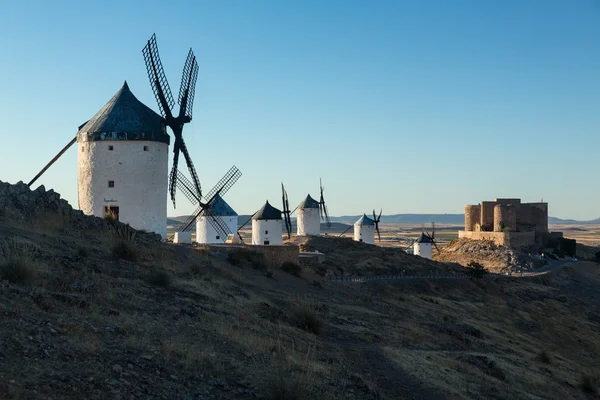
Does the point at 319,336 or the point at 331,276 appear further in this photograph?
the point at 331,276

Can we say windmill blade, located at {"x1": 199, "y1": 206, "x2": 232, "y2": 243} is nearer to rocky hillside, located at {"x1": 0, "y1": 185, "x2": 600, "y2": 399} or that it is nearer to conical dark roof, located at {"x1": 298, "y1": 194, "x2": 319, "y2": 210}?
rocky hillside, located at {"x1": 0, "y1": 185, "x2": 600, "y2": 399}

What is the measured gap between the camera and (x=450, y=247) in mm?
57406

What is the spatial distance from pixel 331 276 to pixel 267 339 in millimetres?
19221

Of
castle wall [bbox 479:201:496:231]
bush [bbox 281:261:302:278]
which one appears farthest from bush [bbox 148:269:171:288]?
castle wall [bbox 479:201:496:231]

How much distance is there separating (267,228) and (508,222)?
23553 millimetres

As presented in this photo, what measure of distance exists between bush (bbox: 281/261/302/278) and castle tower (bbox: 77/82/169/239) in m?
4.73

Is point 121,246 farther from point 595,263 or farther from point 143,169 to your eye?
point 595,263

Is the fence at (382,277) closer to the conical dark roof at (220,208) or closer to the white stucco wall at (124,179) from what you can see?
the white stucco wall at (124,179)

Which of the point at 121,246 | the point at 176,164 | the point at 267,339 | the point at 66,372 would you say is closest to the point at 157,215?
the point at 176,164

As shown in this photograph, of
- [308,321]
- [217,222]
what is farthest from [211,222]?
[308,321]

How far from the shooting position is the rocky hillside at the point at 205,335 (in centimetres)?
709

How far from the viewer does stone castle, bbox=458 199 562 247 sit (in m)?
52.4

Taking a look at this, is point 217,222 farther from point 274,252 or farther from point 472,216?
point 472,216

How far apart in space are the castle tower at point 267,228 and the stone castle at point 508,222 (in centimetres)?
2214
